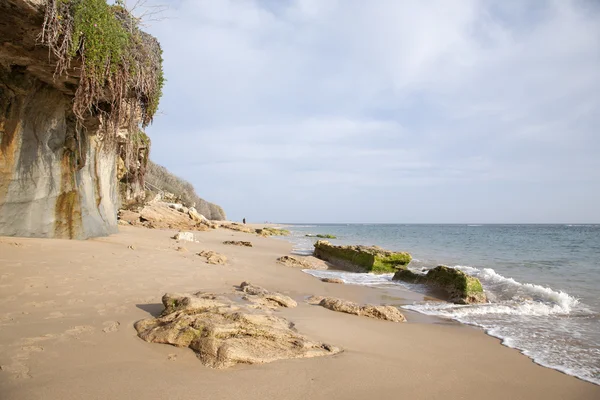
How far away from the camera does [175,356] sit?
3105 mm

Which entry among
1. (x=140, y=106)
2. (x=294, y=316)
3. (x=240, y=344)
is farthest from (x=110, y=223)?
(x=240, y=344)

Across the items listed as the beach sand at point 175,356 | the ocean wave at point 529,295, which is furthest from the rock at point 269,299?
the ocean wave at point 529,295

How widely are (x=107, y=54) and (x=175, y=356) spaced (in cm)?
544

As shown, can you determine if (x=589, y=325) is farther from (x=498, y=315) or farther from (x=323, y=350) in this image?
(x=323, y=350)

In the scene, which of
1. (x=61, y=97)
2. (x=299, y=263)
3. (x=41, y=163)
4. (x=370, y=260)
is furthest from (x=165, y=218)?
(x=370, y=260)

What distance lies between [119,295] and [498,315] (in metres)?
6.54

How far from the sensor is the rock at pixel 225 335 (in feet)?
10.3

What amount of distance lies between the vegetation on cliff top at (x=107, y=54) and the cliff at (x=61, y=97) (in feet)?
0.05

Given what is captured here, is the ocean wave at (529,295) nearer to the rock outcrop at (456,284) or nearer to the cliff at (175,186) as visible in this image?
the rock outcrop at (456,284)

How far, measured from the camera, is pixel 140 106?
753 cm

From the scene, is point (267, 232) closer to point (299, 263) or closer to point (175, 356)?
point (299, 263)

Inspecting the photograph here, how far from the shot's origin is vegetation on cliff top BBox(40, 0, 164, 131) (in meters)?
5.41

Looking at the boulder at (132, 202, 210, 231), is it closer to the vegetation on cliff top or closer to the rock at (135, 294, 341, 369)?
the vegetation on cliff top

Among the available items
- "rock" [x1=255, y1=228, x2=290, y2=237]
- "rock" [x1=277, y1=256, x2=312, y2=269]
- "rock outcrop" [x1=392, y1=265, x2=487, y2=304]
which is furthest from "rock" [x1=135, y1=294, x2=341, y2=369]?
"rock" [x1=255, y1=228, x2=290, y2=237]
